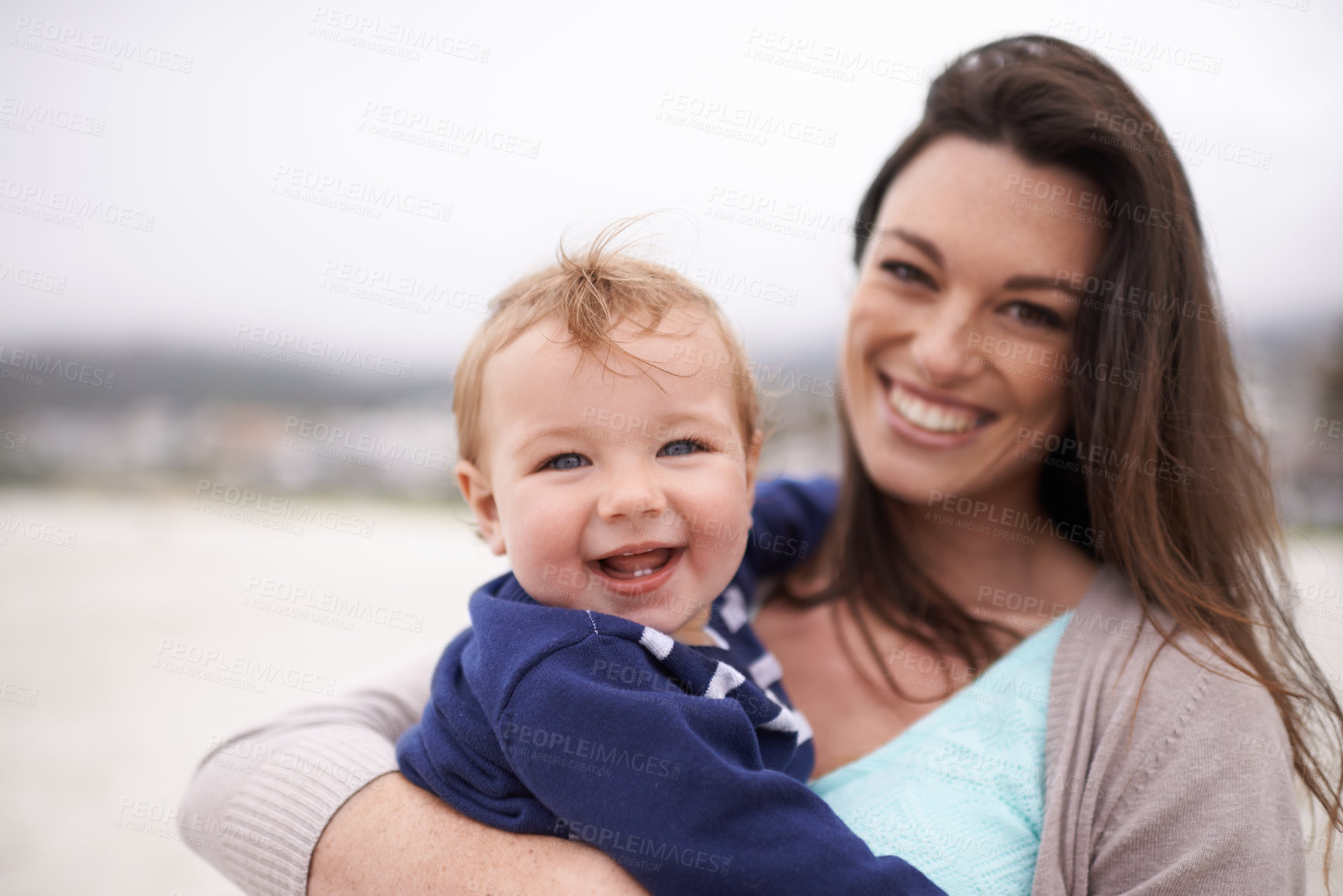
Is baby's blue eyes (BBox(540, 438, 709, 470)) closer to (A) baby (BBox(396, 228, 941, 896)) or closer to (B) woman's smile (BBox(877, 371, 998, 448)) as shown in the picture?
(A) baby (BBox(396, 228, 941, 896))

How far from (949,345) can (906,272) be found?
0.63ft

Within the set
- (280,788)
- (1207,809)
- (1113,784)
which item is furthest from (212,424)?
(1207,809)

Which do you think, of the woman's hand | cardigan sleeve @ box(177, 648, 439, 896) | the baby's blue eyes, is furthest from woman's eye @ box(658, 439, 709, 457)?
cardigan sleeve @ box(177, 648, 439, 896)

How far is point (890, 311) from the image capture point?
1.74 meters

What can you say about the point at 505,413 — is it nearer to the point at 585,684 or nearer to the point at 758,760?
the point at 585,684

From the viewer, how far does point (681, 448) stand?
127cm

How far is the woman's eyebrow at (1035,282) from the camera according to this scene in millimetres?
1596

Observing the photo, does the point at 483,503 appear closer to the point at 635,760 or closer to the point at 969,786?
the point at 635,760

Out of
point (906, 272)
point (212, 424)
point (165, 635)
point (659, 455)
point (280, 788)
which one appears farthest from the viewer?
point (212, 424)

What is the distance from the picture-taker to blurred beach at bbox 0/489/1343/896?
302cm

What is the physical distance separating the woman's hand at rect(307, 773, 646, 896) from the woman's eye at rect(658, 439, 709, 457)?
1.81ft

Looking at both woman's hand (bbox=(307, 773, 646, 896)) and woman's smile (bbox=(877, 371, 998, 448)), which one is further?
woman's smile (bbox=(877, 371, 998, 448))

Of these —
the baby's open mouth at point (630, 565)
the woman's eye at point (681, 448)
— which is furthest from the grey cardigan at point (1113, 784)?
the woman's eye at point (681, 448)

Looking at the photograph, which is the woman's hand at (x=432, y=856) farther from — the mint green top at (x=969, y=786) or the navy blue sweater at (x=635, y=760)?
the mint green top at (x=969, y=786)
